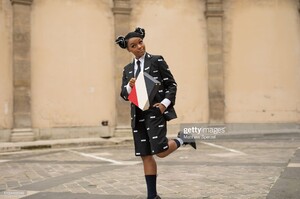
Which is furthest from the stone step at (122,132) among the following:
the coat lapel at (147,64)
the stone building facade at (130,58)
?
the coat lapel at (147,64)

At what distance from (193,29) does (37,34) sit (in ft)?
18.2

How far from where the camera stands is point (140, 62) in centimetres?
405

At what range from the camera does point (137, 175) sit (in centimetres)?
604

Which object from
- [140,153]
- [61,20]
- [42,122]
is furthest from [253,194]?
[61,20]

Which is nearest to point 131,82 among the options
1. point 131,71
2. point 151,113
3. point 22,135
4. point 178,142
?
point 131,71

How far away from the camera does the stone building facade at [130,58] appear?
39.5 feet

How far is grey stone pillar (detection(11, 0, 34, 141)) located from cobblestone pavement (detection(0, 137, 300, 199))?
113 inches

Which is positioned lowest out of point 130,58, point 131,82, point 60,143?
point 60,143

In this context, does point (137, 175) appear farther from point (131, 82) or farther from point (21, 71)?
point (21, 71)

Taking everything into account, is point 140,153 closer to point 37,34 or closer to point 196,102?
point 37,34

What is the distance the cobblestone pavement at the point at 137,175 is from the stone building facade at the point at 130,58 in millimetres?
3741

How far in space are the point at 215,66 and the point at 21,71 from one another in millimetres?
6696

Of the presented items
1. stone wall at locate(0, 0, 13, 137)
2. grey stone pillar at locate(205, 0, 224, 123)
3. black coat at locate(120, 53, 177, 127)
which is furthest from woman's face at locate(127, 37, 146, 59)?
grey stone pillar at locate(205, 0, 224, 123)

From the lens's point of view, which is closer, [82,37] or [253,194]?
[253,194]
